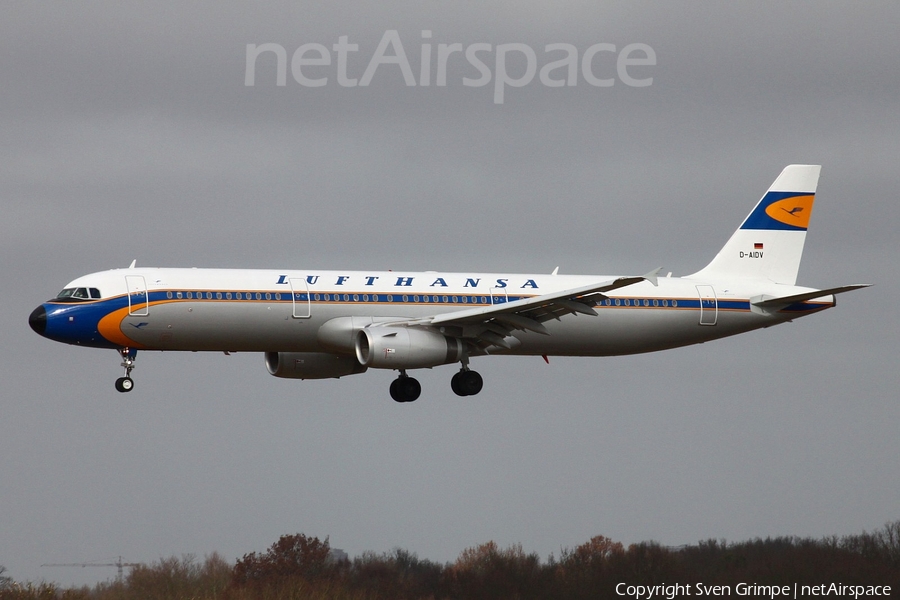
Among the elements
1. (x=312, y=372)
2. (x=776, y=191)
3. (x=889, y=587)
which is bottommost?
(x=889, y=587)

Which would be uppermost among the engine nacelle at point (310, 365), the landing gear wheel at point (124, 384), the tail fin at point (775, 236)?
the tail fin at point (775, 236)

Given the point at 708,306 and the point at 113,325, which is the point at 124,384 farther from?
the point at 708,306

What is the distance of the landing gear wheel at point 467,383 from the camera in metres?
64.2

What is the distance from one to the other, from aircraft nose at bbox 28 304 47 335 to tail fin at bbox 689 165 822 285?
27729 millimetres

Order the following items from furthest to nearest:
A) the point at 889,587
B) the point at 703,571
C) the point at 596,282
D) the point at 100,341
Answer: the point at 703,571 < the point at 889,587 < the point at 596,282 < the point at 100,341

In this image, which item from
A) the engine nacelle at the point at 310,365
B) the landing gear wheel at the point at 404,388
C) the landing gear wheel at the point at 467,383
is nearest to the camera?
the landing gear wheel at the point at 467,383

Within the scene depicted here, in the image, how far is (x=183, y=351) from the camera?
2395 inches

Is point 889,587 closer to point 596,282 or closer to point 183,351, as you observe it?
point 596,282

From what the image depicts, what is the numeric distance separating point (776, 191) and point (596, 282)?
39.7ft

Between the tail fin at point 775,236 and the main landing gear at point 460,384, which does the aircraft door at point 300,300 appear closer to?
the main landing gear at point 460,384

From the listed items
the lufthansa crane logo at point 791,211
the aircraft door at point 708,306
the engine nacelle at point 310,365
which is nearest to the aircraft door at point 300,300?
the engine nacelle at point 310,365

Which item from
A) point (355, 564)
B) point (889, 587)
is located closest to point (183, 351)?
point (355, 564)

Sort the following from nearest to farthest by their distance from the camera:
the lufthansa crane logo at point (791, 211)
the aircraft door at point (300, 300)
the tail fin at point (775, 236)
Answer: the aircraft door at point (300, 300) < the tail fin at point (775, 236) < the lufthansa crane logo at point (791, 211)

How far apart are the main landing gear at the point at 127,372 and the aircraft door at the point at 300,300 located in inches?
249
